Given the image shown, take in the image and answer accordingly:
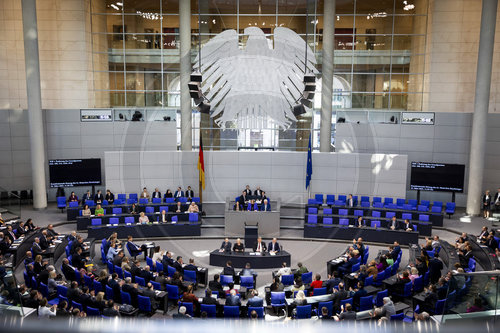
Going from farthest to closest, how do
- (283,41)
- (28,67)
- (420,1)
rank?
(420,1)
(28,67)
(283,41)

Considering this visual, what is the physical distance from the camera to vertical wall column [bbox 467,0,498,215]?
18.6m

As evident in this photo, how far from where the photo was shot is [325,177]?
2072 cm

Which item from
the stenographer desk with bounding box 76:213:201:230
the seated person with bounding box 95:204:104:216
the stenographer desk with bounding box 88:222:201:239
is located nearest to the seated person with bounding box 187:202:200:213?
the stenographer desk with bounding box 76:213:201:230

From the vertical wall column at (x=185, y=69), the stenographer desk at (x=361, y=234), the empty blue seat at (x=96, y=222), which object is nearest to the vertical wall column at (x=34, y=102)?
the empty blue seat at (x=96, y=222)

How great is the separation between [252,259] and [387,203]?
8.59m

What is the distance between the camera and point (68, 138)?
22047 millimetres

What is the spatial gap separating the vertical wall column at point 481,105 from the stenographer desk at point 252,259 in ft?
37.7

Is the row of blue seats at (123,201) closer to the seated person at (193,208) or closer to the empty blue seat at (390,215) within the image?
the seated person at (193,208)

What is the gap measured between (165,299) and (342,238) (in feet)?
28.7

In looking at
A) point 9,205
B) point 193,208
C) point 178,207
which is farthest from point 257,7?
point 9,205

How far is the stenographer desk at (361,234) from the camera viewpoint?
52.9ft

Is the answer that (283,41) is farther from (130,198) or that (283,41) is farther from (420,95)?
(420,95)

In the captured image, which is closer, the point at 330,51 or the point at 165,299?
the point at 165,299

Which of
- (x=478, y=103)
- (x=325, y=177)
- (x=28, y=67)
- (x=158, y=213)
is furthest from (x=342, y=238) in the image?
(x=28, y=67)
